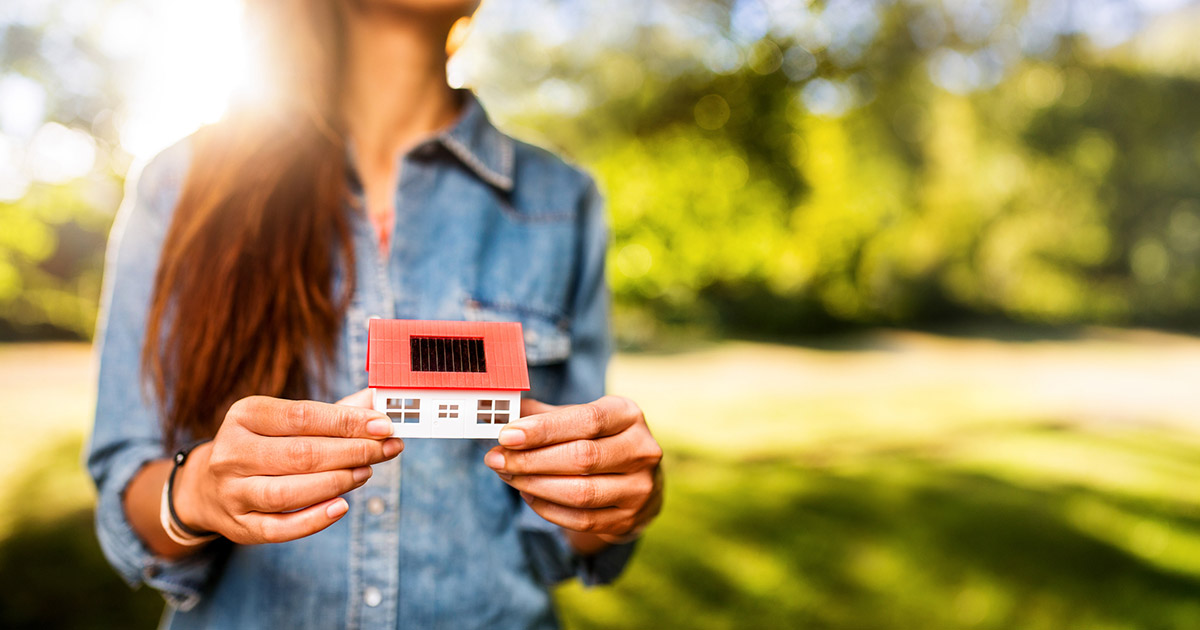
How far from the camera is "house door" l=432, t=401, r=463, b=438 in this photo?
953 millimetres

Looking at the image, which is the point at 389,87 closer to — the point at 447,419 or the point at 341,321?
the point at 341,321

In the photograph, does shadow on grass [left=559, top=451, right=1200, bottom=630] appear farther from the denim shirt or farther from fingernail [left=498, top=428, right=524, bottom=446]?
fingernail [left=498, top=428, right=524, bottom=446]

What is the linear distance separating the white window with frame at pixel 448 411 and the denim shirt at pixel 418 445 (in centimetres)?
41

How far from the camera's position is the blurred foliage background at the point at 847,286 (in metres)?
4.15

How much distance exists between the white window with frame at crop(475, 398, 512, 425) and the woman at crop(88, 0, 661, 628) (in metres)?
0.06

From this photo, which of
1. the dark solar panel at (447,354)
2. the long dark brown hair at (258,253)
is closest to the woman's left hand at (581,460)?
the dark solar panel at (447,354)

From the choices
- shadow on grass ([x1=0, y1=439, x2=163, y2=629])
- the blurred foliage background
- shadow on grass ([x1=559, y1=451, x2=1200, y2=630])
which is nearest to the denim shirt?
the blurred foliage background

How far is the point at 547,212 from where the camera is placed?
1591 mm

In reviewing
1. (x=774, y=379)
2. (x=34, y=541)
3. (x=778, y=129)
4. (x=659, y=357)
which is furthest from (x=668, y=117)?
(x=34, y=541)

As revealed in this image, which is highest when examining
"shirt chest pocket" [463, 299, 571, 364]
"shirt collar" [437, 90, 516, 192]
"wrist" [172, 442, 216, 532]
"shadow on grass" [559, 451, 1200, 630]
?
"shirt collar" [437, 90, 516, 192]

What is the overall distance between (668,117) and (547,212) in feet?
10.7

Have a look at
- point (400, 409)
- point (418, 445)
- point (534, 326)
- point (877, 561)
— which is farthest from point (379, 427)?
point (877, 561)

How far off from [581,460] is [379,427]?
0.27 m

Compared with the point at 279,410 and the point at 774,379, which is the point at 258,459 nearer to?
the point at 279,410
